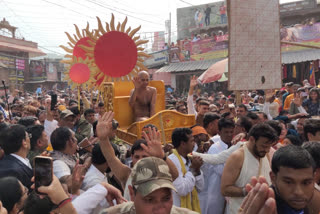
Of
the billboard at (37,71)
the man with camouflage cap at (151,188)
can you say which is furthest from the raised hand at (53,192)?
the billboard at (37,71)

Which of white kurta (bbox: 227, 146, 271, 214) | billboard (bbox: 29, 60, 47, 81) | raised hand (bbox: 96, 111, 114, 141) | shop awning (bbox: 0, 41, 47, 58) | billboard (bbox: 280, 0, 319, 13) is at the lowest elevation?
white kurta (bbox: 227, 146, 271, 214)

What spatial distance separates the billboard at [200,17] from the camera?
25.1 meters

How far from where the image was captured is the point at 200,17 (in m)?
27.0

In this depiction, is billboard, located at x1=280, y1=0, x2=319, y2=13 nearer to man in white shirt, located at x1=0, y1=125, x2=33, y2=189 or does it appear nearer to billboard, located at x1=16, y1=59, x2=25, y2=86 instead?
man in white shirt, located at x1=0, y1=125, x2=33, y2=189

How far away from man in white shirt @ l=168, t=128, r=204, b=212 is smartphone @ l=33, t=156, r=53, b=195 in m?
1.52

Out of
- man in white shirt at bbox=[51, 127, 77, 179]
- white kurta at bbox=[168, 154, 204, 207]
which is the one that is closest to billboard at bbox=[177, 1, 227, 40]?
white kurta at bbox=[168, 154, 204, 207]

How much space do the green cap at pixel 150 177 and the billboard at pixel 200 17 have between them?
23.3m

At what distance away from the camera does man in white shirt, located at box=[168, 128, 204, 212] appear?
2.82 m

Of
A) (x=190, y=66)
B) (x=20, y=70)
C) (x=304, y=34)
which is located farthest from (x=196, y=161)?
(x=20, y=70)

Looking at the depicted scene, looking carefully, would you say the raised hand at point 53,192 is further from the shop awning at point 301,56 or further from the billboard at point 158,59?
the billboard at point 158,59

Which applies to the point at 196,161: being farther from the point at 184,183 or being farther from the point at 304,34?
the point at 304,34

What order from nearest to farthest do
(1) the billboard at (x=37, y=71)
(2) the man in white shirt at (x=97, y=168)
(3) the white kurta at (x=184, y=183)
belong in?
(2) the man in white shirt at (x=97, y=168) < (3) the white kurta at (x=184, y=183) < (1) the billboard at (x=37, y=71)

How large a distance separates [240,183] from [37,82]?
3246cm

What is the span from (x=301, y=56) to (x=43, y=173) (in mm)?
15867
